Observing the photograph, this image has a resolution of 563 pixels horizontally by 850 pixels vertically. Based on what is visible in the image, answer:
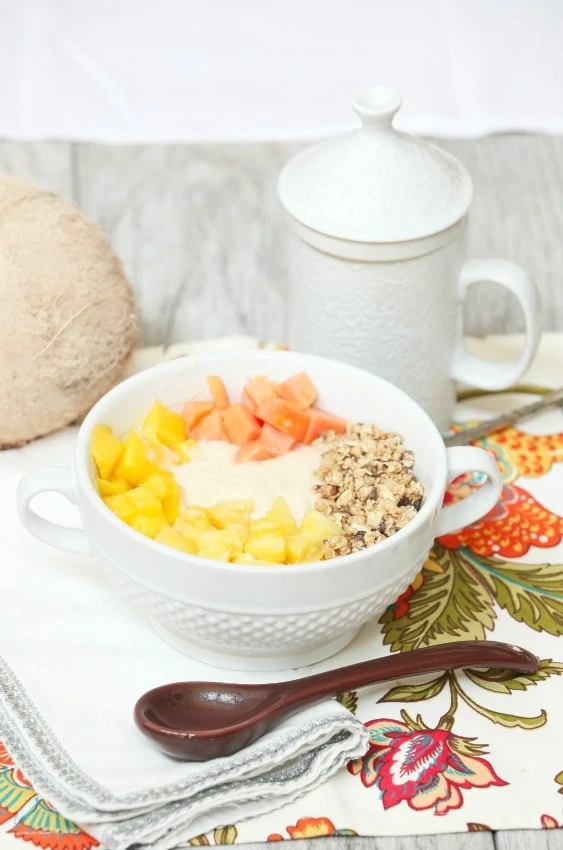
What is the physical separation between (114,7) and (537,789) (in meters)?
1.59

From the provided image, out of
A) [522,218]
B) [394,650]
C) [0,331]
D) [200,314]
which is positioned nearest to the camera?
[394,650]

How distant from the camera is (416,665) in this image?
0.84m

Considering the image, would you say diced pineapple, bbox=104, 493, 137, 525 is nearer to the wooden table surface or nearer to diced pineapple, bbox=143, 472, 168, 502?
diced pineapple, bbox=143, 472, 168, 502

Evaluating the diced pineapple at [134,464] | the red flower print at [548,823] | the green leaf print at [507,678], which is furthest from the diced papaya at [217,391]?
the red flower print at [548,823]

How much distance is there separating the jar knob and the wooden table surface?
37cm

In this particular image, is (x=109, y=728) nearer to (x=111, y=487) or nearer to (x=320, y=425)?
(x=111, y=487)

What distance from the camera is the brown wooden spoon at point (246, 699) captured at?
785 millimetres

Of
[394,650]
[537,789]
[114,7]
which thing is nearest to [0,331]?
[394,650]

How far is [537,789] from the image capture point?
79 centimetres

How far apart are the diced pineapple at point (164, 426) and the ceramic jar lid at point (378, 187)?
0.22m

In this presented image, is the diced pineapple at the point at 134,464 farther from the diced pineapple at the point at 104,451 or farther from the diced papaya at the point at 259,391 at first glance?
the diced papaya at the point at 259,391

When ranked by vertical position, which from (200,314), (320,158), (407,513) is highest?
(320,158)

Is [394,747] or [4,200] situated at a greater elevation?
[4,200]

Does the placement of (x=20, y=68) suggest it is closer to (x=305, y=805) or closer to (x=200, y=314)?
(x=200, y=314)
